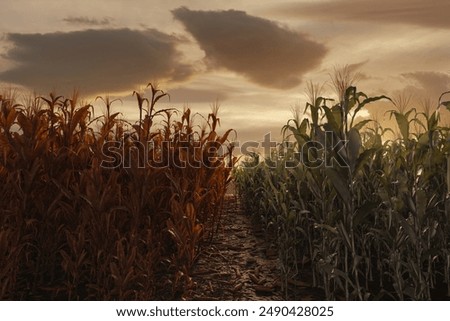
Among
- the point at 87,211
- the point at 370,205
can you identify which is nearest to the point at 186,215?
the point at 87,211

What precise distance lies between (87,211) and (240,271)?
1.66 metres

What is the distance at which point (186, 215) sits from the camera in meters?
4.57

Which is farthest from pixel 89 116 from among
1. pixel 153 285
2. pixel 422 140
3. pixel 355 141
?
pixel 422 140

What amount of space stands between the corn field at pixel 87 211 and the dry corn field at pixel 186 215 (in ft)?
0.05

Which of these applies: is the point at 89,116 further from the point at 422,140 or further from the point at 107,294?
the point at 422,140

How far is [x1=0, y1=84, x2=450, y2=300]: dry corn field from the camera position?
3637 mm

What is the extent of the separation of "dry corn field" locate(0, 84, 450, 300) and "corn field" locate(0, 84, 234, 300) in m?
0.01

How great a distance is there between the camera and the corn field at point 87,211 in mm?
4078

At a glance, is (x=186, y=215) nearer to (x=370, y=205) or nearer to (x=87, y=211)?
(x=87, y=211)

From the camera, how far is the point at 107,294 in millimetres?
3934

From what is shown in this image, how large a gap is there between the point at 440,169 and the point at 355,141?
1470 mm

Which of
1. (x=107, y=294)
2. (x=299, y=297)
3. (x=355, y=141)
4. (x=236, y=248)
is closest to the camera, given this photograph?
(x=355, y=141)

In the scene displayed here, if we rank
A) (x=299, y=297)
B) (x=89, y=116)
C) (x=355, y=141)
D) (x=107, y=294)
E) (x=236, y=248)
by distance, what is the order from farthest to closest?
(x=236, y=248) → (x=89, y=116) → (x=299, y=297) → (x=107, y=294) → (x=355, y=141)

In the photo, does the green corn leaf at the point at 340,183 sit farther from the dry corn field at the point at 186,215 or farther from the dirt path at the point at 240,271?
the dirt path at the point at 240,271
